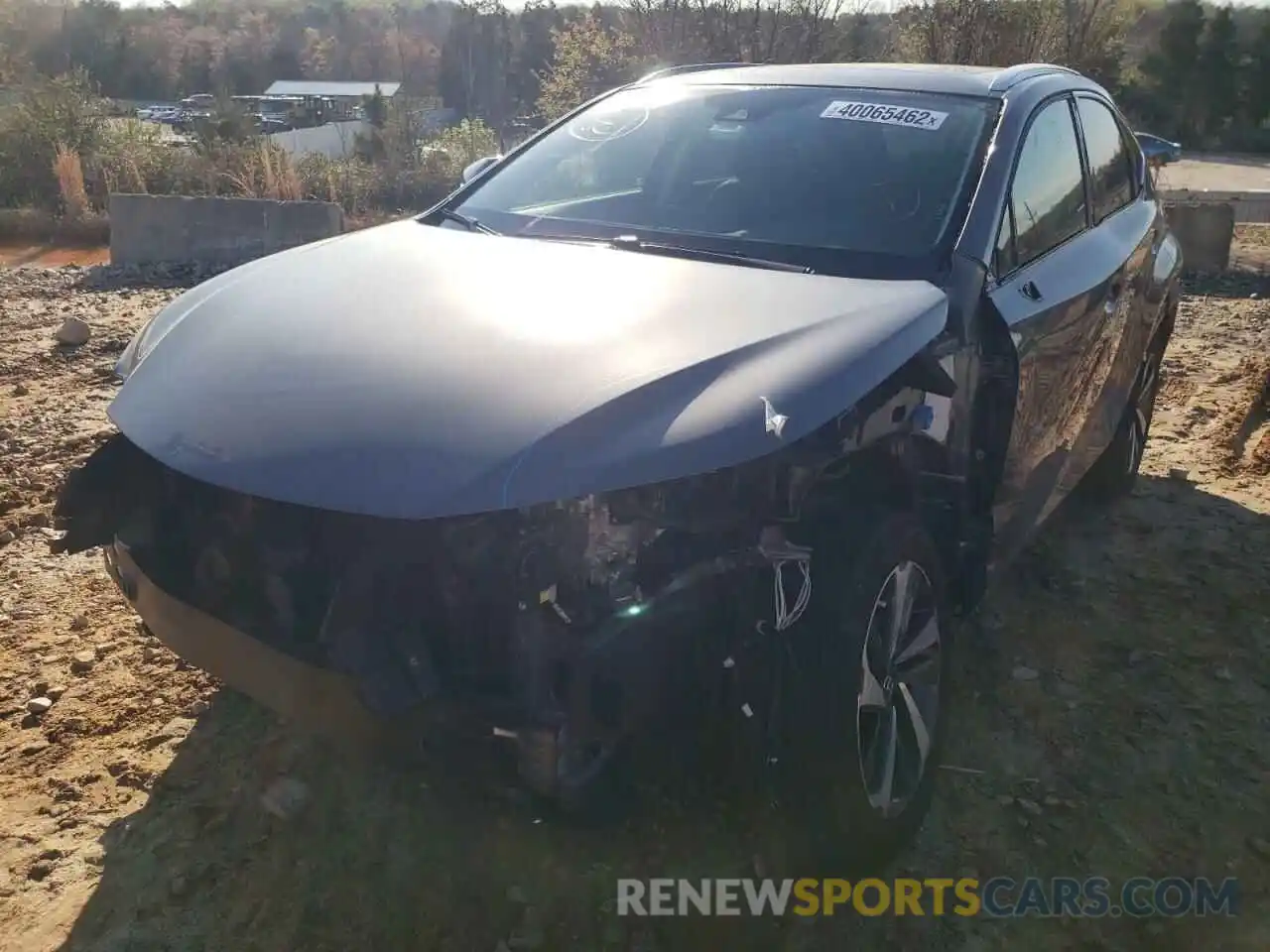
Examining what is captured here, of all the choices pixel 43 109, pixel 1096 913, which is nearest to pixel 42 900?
pixel 1096 913

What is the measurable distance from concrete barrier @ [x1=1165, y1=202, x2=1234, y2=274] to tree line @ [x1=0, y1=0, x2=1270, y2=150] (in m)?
5.20

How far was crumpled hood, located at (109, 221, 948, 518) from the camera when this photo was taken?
1.95 m

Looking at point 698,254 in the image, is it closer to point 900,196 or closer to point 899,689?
point 900,196

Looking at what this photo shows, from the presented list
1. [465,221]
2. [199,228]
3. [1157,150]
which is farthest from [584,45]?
[465,221]

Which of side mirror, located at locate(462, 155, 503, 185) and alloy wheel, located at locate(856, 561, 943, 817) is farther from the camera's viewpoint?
side mirror, located at locate(462, 155, 503, 185)

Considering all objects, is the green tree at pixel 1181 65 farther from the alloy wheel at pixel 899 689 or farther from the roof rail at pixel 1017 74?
the alloy wheel at pixel 899 689

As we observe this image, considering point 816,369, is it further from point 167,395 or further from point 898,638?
point 167,395

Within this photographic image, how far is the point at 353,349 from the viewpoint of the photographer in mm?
2350

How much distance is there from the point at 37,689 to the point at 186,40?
56.8 meters

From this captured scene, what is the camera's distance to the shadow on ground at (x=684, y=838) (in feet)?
7.60

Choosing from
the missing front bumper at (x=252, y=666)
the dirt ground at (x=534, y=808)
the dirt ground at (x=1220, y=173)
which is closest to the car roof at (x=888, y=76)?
the dirt ground at (x=534, y=808)

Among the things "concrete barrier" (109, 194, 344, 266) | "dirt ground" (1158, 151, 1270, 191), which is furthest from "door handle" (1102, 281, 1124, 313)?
"dirt ground" (1158, 151, 1270, 191)

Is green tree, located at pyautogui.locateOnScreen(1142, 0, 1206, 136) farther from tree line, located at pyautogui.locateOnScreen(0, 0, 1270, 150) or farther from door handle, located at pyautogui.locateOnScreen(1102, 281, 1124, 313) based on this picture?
door handle, located at pyautogui.locateOnScreen(1102, 281, 1124, 313)

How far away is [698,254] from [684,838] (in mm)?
1517
